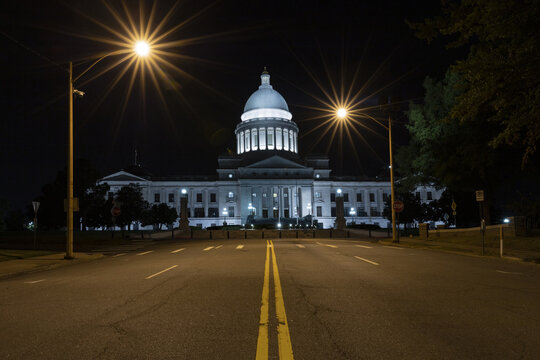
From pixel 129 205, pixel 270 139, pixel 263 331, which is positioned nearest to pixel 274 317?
pixel 263 331

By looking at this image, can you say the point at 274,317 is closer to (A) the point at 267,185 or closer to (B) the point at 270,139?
(A) the point at 267,185

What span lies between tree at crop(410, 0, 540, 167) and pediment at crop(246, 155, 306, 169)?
9038 cm

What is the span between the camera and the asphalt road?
4.67m

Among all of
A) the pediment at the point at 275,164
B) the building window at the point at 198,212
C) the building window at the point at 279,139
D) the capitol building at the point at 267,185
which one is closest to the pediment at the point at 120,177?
the capitol building at the point at 267,185

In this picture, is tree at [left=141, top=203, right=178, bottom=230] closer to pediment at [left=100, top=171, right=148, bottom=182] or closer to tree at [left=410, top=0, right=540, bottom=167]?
pediment at [left=100, top=171, right=148, bottom=182]

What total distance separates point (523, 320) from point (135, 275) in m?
9.16

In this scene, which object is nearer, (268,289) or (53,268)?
(268,289)

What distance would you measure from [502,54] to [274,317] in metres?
12.7

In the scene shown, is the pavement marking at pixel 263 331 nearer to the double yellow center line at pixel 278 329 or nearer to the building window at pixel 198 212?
the double yellow center line at pixel 278 329

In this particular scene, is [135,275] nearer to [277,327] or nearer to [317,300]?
[317,300]

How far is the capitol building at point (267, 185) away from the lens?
106m

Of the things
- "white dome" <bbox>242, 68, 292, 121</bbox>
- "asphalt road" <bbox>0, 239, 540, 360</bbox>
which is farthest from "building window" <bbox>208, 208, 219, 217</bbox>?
"asphalt road" <bbox>0, 239, 540, 360</bbox>

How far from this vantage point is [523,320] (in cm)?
604

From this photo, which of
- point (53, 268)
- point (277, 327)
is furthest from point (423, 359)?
point (53, 268)
